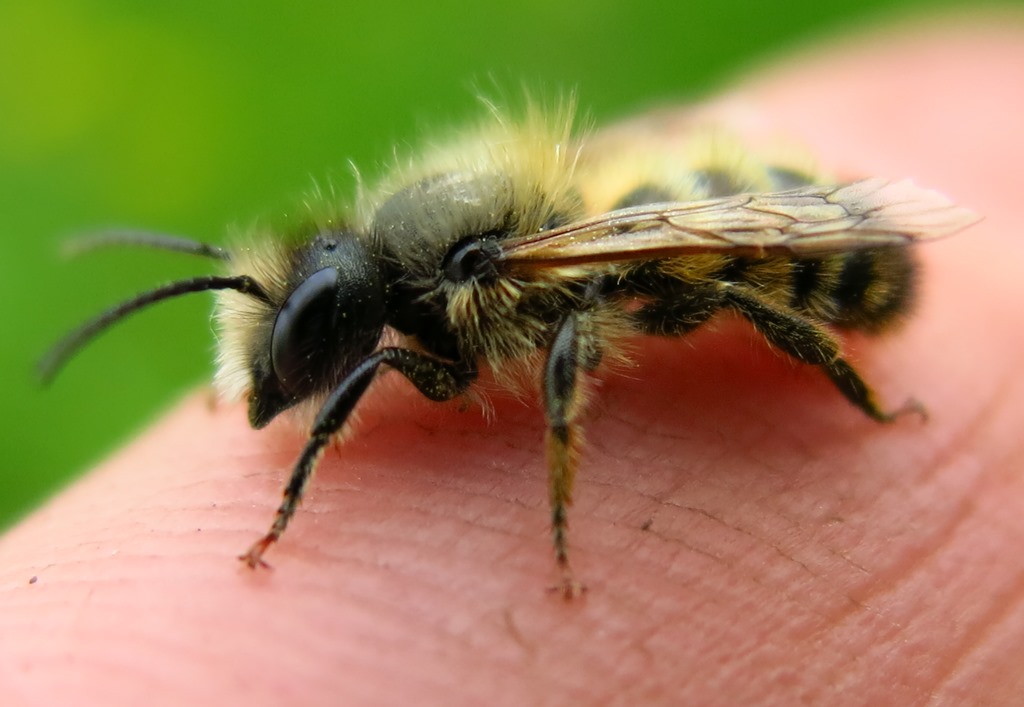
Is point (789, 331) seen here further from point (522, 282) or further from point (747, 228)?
point (522, 282)

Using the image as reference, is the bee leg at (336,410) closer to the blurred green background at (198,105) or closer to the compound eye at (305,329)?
the compound eye at (305,329)

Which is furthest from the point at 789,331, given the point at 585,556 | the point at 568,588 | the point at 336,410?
the point at 336,410

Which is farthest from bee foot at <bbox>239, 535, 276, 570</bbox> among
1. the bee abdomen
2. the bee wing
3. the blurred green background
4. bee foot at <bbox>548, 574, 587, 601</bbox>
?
the blurred green background

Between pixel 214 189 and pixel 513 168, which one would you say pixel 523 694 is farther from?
pixel 214 189

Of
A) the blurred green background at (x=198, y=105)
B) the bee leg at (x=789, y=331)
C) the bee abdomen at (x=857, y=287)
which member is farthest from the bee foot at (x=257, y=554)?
the blurred green background at (x=198, y=105)

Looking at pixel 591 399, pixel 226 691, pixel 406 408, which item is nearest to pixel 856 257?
pixel 591 399

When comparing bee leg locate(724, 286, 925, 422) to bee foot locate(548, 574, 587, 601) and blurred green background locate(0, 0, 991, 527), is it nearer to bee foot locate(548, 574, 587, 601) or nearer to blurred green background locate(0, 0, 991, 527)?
bee foot locate(548, 574, 587, 601)

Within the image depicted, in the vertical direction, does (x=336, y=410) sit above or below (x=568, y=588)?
above
